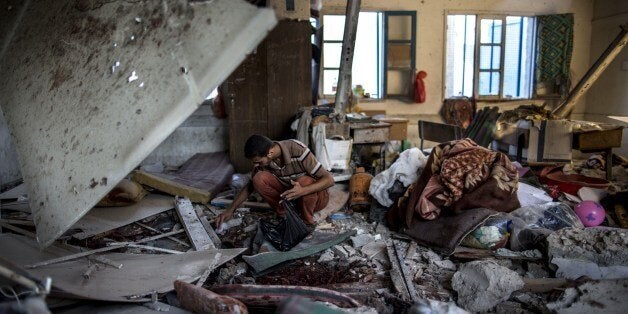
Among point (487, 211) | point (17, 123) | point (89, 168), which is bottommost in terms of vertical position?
point (487, 211)

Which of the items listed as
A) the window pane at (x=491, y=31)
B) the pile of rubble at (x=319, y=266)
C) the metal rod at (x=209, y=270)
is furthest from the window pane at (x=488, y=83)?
the metal rod at (x=209, y=270)

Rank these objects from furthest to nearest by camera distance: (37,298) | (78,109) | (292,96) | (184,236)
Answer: (292,96)
(184,236)
(78,109)
(37,298)

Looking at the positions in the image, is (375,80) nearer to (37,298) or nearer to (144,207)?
(144,207)

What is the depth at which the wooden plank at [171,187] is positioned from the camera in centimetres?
529

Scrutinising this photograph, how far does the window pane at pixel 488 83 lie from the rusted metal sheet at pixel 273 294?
27.0ft

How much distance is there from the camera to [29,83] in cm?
288

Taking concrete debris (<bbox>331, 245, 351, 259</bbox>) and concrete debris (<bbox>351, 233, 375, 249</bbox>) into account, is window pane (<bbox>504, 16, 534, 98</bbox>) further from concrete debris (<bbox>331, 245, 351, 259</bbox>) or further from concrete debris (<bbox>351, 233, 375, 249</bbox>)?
concrete debris (<bbox>331, 245, 351, 259</bbox>)

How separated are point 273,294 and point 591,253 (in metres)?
2.52

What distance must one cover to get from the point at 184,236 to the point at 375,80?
20.9ft

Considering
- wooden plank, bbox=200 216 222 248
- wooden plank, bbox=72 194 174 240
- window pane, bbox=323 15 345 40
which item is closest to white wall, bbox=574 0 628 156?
window pane, bbox=323 15 345 40

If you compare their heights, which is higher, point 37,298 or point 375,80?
point 375,80

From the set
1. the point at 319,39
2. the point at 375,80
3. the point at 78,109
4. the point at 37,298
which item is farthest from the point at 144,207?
the point at 375,80

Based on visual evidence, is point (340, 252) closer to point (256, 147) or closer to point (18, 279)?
point (256, 147)

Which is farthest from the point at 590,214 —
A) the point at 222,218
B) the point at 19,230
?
the point at 19,230
